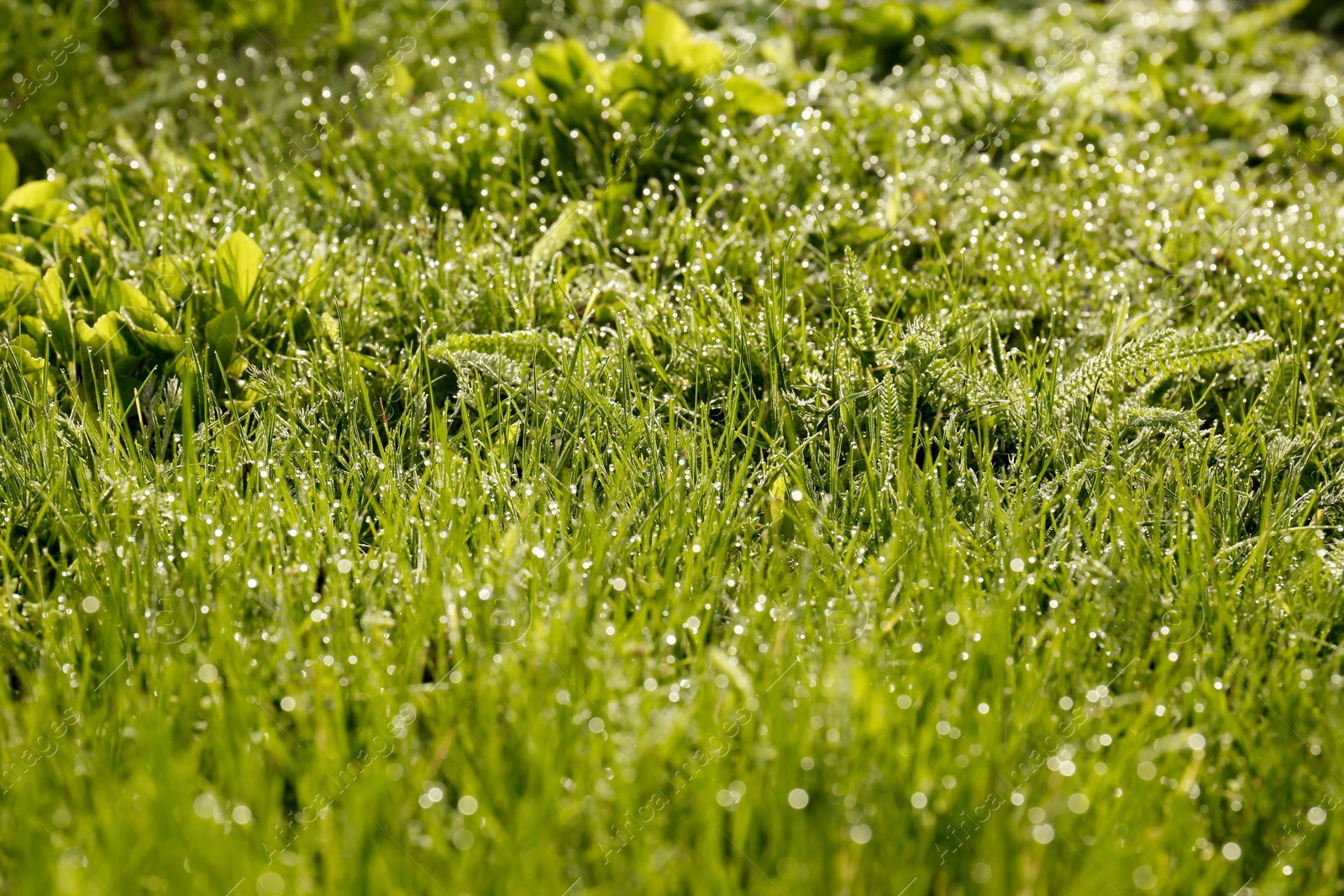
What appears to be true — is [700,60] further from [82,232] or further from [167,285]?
[82,232]

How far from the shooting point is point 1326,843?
158 centimetres

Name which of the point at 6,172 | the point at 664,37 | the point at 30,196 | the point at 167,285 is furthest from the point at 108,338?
the point at 664,37

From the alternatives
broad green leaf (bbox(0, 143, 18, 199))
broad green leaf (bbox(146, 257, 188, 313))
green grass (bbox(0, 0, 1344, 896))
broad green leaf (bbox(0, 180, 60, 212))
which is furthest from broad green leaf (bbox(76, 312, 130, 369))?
broad green leaf (bbox(0, 143, 18, 199))

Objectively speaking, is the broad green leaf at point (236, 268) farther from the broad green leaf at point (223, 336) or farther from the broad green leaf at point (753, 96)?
the broad green leaf at point (753, 96)

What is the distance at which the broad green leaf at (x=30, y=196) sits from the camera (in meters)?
2.84

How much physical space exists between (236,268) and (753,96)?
63.4 inches

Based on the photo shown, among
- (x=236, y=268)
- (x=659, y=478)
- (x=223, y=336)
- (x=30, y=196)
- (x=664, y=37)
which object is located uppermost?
(x=664, y=37)

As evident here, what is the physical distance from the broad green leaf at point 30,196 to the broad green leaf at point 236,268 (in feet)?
2.15

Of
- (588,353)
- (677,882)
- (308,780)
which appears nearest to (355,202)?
(588,353)

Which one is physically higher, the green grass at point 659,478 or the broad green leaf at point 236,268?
the broad green leaf at point 236,268

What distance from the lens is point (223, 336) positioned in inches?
97.9

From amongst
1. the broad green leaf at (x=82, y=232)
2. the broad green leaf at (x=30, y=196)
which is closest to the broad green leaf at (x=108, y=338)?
the broad green leaf at (x=82, y=232)

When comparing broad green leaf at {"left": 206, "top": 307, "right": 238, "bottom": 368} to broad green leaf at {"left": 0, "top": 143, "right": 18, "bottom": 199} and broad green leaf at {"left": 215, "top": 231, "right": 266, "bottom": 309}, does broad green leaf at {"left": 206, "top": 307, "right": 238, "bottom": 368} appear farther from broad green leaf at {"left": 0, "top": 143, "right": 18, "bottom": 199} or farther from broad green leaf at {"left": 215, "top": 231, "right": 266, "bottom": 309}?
broad green leaf at {"left": 0, "top": 143, "right": 18, "bottom": 199}

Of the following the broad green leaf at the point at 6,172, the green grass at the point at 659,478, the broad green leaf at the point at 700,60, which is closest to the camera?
the green grass at the point at 659,478
